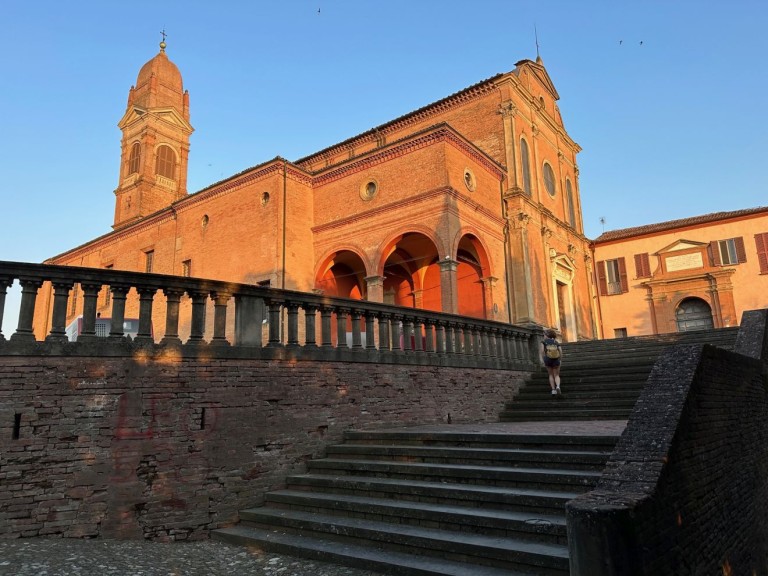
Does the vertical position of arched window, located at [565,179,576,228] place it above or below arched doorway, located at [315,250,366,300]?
above

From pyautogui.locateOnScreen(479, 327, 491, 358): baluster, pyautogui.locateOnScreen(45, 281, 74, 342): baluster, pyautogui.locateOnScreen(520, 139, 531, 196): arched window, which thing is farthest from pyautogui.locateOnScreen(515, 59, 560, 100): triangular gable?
pyautogui.locateOnScreen(45, 281, 74, 342): baluster

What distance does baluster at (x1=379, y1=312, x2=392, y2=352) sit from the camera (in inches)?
343

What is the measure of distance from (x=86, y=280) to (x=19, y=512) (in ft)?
8.16

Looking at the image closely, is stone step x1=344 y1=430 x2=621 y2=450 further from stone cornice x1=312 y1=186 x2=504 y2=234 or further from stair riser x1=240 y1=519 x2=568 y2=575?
stone cornice x1=312 y1=186 x2=504 y2=234

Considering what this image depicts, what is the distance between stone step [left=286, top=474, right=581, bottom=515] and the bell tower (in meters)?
32.5

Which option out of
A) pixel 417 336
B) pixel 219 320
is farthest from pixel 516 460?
pixel 219 320

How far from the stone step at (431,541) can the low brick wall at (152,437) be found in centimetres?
81

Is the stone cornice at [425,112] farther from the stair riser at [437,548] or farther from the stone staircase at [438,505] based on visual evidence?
the stair riser at [437,548]

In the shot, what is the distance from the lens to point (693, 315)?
2809 cm

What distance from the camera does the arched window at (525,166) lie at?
22.5 metres

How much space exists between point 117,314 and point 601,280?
28.6 metres

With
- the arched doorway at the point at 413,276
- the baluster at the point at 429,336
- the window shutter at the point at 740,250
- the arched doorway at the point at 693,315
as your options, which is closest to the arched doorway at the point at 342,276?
the arched doorway at the point at 413,276

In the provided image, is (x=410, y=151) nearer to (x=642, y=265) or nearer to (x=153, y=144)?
(x=642, y=265)

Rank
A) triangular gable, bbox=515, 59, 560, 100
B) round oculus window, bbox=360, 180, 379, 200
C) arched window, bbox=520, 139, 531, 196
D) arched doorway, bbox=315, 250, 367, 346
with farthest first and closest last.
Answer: triangular gable, bbox=515, 59, 560, 100, arched window, bbox=520, 139, 531, 196, arched doorway, bbox=315, 250, 367, 346, round oculus window, bbox=360, 180, 379, 200
